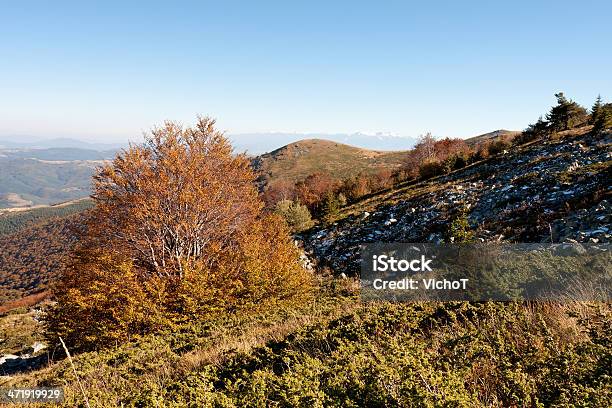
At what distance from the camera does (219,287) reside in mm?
16203

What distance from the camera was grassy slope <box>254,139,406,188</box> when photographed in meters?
115

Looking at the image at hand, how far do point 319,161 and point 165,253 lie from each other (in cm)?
11992

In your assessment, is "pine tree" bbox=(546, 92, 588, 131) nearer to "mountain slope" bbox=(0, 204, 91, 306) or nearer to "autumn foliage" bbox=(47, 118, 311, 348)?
"autumn foliage" bbox=(47, 118, 311, 348)

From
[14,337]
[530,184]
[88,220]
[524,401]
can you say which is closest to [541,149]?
[530,184]

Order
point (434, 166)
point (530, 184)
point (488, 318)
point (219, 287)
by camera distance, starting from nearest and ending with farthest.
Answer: point (488, 318) → point (219, 287) → point (530, 184) → point (434, 166)

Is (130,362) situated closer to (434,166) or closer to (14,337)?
(14,337)

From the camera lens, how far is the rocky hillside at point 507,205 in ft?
51.1

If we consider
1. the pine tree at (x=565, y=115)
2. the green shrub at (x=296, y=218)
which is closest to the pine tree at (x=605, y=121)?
the pine tree at (x=565, y=115)

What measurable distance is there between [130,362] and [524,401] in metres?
8.37

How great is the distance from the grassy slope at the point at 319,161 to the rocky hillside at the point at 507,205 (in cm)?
7399

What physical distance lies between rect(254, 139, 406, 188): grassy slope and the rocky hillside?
243 feet

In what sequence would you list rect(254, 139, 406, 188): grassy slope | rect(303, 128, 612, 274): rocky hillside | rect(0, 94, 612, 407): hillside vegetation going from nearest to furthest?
1. rect(0, 94, 612, 407): hillside vegetation
2. rect(303, 128, 612, 274): rocky hillside
3. rect(254, 139, 406, 188): grassy slope

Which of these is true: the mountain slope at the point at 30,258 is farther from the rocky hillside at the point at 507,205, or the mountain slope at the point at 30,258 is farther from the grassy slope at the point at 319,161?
the rocky hillside at the point at 507,205

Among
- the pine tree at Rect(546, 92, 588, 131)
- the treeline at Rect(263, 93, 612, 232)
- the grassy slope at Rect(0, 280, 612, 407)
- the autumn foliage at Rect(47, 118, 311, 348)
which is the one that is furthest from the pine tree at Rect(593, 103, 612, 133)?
the grassy slope at Rect(0, 280, 612, 407)
